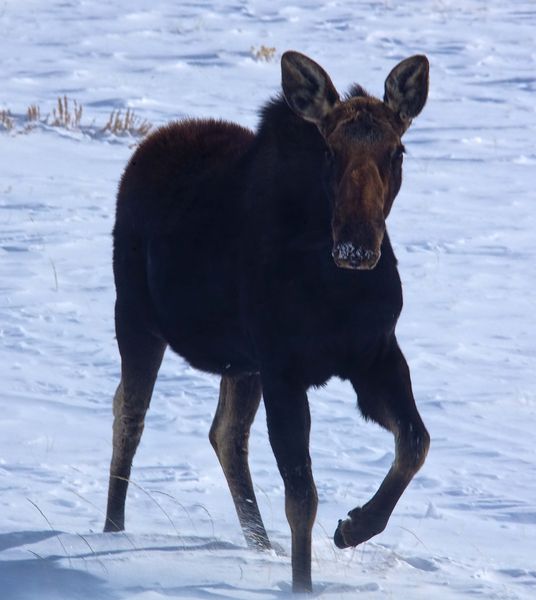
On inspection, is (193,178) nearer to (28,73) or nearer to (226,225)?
(226,225)

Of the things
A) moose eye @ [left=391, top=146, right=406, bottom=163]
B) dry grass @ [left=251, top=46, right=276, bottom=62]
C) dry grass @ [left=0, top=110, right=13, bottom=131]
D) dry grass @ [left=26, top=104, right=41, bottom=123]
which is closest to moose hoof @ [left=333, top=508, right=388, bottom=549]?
moose eye @ [left=391, top=146, right=406, bottom=163]

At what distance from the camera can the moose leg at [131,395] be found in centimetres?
571

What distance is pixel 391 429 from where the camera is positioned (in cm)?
478

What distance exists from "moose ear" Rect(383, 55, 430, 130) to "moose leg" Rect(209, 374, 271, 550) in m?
1.54

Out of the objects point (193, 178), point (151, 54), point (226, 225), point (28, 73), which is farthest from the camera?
point (151, 54)

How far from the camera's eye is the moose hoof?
4.67m

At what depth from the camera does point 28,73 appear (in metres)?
15.9

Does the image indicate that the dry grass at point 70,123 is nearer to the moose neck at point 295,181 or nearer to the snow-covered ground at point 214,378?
the snow-covered ground at point 214,378

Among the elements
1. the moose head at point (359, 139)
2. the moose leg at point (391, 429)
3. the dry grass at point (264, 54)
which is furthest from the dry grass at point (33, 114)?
the moose leg at point (391, 429)

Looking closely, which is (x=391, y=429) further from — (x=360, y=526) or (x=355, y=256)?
(x=355, y=256)

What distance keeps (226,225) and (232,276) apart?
0.74 feet

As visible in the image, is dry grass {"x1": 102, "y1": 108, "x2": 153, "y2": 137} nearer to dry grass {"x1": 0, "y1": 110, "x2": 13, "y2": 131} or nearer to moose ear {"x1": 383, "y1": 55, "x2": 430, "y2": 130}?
dry grass {"x1": 0, "y1": 110, "x2": 13, "y2": 131}

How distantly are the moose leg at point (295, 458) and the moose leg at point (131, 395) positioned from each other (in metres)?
1.17

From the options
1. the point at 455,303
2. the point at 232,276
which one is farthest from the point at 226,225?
the point at 455,303
